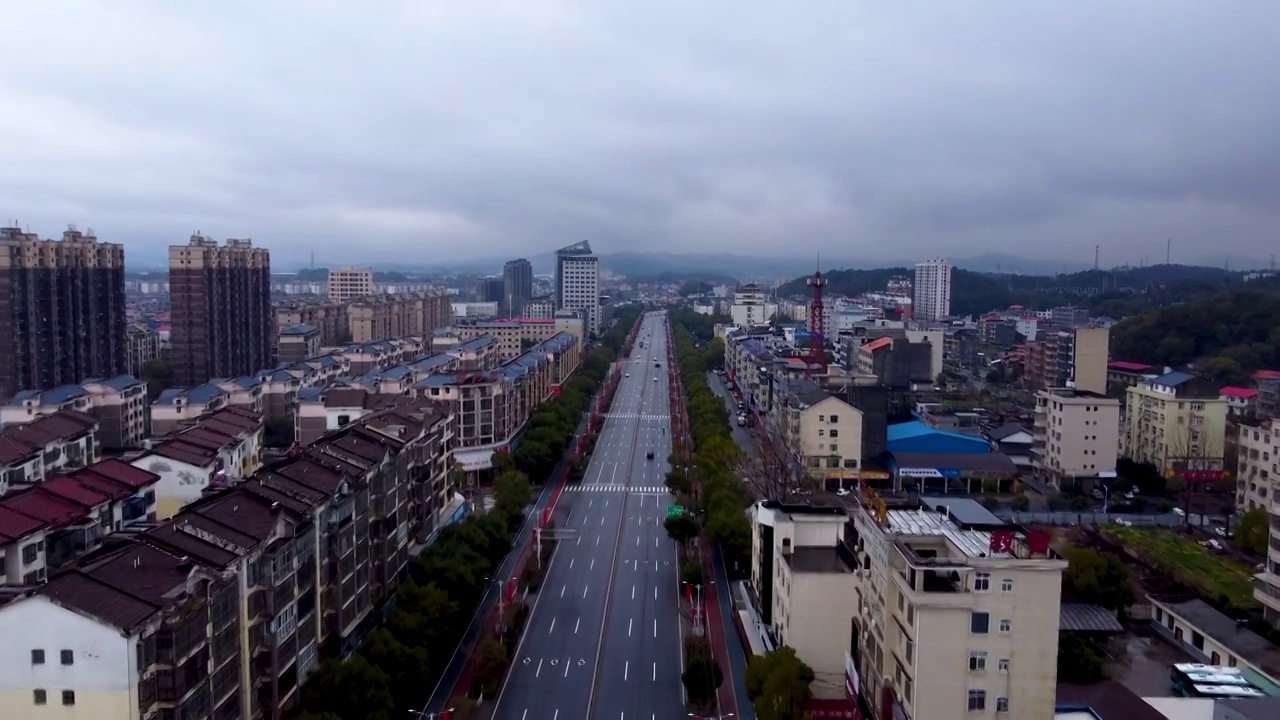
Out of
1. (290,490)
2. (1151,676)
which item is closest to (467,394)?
(290,490)

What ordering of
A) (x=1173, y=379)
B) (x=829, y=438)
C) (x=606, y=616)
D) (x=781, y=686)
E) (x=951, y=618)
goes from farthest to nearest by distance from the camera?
1. (x=1173, y=379)
2. (x=829, y=438)
3. (x=606, y=616)
4. (x=781, y=686)
5. (x=951, y=618)

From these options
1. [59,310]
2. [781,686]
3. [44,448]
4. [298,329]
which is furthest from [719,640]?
[298,329]

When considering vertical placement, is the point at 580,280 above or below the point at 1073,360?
above

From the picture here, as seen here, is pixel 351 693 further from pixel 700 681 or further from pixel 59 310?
pixel 59 310

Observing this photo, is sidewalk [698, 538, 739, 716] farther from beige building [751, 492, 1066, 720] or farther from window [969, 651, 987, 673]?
window [969, 651, 987, 673]

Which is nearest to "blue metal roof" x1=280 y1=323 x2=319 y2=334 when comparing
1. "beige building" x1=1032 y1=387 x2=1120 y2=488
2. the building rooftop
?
"beige building" x1=1032 y1=387 x2=1120 y2=488
